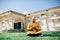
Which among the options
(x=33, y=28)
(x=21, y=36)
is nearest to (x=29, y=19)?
(x=33, y=28)

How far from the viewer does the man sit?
3.46 meters

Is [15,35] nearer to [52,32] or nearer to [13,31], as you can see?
[13,31]

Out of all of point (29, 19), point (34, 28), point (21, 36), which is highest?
point (29, 19)

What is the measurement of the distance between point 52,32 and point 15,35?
71cm

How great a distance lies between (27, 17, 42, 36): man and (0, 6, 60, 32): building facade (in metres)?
0.07

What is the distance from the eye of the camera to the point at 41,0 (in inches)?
135

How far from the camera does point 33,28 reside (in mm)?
3562

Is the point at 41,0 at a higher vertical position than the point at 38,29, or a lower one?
higher

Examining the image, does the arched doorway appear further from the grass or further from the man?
the man

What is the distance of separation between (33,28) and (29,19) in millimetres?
198

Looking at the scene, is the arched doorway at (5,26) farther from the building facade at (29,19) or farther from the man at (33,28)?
the man at (33,28)

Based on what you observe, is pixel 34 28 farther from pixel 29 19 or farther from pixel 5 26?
pixel 5 26

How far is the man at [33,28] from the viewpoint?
3.46 meters

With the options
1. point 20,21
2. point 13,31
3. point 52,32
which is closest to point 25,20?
point 20,21
